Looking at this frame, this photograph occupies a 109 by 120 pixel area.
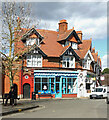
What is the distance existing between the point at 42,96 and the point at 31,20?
1813 cm

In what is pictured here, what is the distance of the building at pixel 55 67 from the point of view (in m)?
34.2

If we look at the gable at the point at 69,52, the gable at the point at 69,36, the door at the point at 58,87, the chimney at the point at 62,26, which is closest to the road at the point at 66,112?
the door at the point at 58,87

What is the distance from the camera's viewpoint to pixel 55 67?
35906mm

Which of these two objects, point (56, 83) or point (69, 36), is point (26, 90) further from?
point (69, 36)

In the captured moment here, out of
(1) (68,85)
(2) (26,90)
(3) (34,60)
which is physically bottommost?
(2) (26,90)

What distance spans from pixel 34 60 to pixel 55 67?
3564 millimetres

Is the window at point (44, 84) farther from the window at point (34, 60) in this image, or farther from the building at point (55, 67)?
the window at point (34, 60)

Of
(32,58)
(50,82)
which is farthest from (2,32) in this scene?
(50,82)

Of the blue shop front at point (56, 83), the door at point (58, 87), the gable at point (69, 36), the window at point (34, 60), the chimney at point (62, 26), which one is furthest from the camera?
the chimney at point (62, 26)

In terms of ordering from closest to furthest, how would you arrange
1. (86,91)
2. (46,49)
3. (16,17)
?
(16,17) → (46,49) → (86,91)

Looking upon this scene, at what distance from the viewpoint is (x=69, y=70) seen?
37344 mm

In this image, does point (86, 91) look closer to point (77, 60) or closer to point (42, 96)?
point (77, 60)

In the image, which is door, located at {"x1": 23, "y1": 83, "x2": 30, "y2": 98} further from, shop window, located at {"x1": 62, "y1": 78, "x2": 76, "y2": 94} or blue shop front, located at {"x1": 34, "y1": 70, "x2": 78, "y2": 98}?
shop window, located at {"x1": 62, "y1": 78, "x2": 76, "y2": 94}

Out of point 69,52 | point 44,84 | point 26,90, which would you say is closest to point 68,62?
point 69,52
